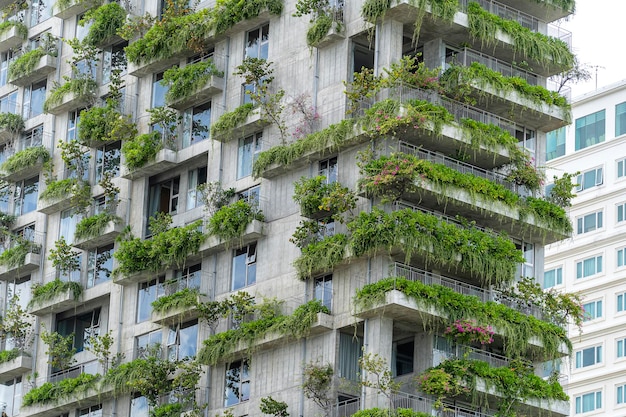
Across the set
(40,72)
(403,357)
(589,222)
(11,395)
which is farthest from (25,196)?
(589,222)

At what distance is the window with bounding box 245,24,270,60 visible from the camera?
6356cm

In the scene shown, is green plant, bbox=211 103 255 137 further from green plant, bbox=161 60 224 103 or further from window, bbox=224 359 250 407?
window, bbox=224 359 250 407

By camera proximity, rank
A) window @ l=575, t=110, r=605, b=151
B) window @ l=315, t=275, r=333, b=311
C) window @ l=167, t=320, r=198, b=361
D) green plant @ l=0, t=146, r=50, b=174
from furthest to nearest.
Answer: window @ l=575, t=110, r=605, b=151 < green plant @ l=0, t=146, r=50, b=174 < window @ l=167, t=320, r=198, b=361 < window @ l=315, t=275, r=333, b=311

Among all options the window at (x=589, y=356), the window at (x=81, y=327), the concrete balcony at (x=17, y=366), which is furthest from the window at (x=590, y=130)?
the concrete balcony at (x=17, y=366)

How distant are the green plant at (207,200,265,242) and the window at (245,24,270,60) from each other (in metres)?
6.15

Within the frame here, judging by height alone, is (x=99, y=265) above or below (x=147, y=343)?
above

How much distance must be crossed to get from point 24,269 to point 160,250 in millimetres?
10069

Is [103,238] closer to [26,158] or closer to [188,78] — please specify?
[26,158]

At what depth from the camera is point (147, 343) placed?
63.4 metres

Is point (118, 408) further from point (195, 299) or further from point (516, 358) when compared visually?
point (516, 358)

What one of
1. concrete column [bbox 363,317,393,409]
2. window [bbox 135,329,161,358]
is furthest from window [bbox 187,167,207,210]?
concrete column [bbox 363,317,393,409]

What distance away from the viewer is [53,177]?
229 ft

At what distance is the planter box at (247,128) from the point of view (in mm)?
61312

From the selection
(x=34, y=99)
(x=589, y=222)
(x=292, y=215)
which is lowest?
(x=292, y=215)
